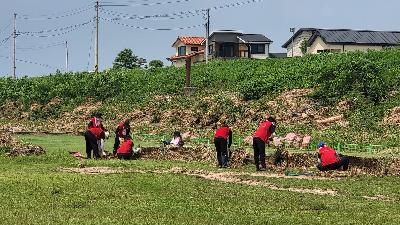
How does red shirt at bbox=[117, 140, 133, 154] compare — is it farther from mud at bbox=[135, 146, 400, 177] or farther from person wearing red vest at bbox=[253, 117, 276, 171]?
person wearing red vest at bbox=[253, 117, 276, 171]

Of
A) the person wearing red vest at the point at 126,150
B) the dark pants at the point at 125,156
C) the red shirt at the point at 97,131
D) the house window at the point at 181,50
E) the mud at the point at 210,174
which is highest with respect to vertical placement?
the house window at the point at 181,50

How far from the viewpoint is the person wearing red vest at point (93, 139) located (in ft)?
88.0

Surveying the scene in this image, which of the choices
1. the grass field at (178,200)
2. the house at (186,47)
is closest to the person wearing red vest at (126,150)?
the grass field at (178,200)

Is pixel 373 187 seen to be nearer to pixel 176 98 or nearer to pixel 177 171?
pixel 177 171

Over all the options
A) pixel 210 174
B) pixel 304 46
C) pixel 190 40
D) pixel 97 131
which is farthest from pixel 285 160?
pixel 190 40

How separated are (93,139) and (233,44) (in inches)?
2924

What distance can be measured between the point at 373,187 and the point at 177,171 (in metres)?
6.77

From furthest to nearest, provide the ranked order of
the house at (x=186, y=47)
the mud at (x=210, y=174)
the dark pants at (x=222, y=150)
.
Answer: the house at (x=186, y=47), the dark pants at (x=222, y=150), the mud at (x=210, y=174)

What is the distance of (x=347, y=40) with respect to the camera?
3364 inches

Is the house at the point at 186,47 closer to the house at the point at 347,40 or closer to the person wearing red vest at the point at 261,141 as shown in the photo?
the house at the point at 347,40

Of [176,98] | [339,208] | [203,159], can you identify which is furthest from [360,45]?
[339,208]

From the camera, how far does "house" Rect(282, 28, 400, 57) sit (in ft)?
278

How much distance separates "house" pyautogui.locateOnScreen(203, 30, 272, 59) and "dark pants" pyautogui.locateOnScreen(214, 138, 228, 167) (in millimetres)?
73065

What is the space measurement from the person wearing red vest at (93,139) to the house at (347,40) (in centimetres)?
5963
